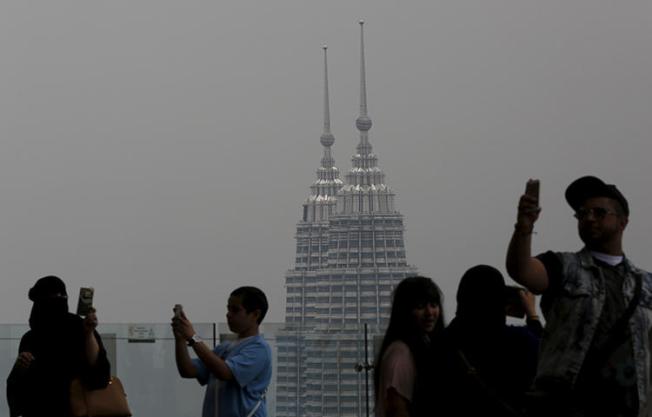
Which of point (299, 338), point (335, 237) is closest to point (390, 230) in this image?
point (335, 237)

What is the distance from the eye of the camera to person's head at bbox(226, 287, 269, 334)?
179 inches

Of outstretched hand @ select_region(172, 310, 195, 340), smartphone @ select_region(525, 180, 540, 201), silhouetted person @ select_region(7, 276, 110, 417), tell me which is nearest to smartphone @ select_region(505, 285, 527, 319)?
outstretched hand @ select_region(172, 310, 195, 340)

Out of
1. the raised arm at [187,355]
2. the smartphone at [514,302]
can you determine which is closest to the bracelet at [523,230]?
the smartphone at [514,302]

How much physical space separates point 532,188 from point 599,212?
0.22 m

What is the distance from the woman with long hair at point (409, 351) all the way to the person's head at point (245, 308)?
1.18m

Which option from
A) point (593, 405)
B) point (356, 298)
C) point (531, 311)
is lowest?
point (593, 405)

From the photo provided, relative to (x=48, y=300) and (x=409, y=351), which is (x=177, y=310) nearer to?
(x=48, y=300)

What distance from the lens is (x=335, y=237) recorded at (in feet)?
393

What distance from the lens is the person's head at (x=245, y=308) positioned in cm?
455

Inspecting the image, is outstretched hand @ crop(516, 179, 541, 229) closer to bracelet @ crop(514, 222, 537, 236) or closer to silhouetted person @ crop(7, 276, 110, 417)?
bracelet @ crop(514, 222, 537, 236)

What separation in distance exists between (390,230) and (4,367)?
112 m

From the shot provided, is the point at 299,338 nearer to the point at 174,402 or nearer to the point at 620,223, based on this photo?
the point at 174,402

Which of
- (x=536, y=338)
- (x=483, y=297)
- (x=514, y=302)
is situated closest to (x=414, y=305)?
(x=483, y=297)

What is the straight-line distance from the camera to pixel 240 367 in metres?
4.49
